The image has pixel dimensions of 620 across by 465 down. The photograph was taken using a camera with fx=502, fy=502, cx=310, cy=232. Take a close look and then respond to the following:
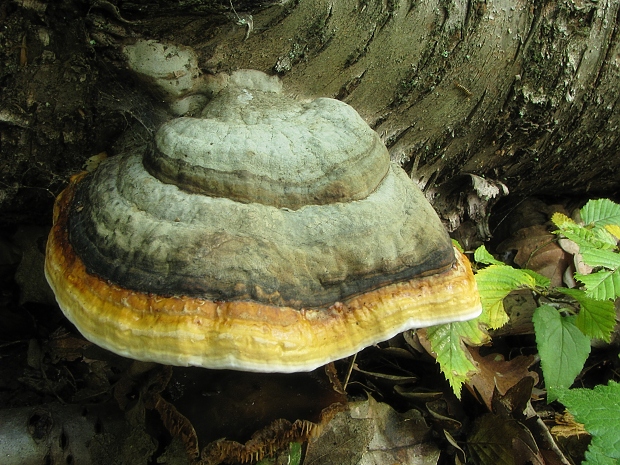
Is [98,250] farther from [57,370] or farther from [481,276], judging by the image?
[481,276]

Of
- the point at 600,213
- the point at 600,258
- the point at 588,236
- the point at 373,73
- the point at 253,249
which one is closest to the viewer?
the point at 253,249

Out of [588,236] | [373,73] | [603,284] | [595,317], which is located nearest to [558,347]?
[595,317]

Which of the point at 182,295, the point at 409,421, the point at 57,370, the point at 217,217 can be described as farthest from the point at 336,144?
the point at 57,370

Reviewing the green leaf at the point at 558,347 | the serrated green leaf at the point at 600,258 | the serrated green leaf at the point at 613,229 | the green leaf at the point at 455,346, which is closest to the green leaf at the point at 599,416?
the green leaf at the point at 558,347

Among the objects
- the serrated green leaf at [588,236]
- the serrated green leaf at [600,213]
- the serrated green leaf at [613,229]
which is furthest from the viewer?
the serrated green leaf at [613,229]

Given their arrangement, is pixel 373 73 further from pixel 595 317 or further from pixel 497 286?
pixel 595 317

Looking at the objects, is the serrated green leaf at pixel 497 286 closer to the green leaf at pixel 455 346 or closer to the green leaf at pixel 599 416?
the green leaf at pixel 455 346
